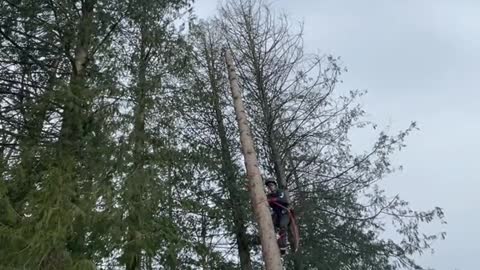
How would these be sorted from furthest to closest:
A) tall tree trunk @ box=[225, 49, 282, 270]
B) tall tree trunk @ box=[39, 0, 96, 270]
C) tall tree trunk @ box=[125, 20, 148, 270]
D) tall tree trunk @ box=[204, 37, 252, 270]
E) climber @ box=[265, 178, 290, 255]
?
1. tall tree trunk @ box=[204, 37, 252, 270]
2. climber @ box=[265, 178, 290, 255]
3. tall tree trunk @ box=[125, 20, 148, 270]
4. tall tree trunk @ box=[225, 49, 282, 270]
5. tall tree trunk @ box=[39, 0, 96, 270]

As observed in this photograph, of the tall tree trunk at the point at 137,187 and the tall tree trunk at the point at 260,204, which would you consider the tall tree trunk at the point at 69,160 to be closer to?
the tall tree trunk at the point at 137,187

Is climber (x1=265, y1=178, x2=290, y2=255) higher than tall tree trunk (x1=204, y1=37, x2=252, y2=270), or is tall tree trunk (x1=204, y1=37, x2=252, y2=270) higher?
tall tree trunk (x1=204, y1=37, x2=252, y2=270)

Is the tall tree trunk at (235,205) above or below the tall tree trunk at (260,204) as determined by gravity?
above

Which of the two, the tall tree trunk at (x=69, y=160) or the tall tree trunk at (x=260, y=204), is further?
the tall tree trunk at (x=260, y=204)

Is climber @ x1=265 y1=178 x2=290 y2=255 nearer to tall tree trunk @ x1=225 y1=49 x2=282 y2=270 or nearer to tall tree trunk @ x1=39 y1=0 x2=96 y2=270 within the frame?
tall tree trunk @ x1=225 y1=49 x2=282 y2=270

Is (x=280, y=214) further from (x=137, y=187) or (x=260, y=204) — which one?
(x=137, y=187)

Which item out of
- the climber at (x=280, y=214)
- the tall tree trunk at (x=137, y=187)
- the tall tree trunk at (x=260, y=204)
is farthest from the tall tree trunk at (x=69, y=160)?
the climber at (x=280, y=214)

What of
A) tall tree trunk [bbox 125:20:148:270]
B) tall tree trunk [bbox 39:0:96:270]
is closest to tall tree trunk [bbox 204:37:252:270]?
tall tree trunk [bbox 125:20:148:270]

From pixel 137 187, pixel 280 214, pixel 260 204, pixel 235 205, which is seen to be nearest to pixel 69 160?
pixel 137 187

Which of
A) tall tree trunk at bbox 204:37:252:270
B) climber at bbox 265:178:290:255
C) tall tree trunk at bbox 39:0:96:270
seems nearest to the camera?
tall tree trunk at bbox 39:0:96:270

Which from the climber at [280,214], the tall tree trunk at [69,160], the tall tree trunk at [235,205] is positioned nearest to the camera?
the tall tree trunk at [69,160]

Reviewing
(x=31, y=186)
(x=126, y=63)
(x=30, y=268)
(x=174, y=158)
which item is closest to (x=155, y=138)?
(x=174, y=158)

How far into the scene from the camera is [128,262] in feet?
18.3

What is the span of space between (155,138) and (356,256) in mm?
4955
